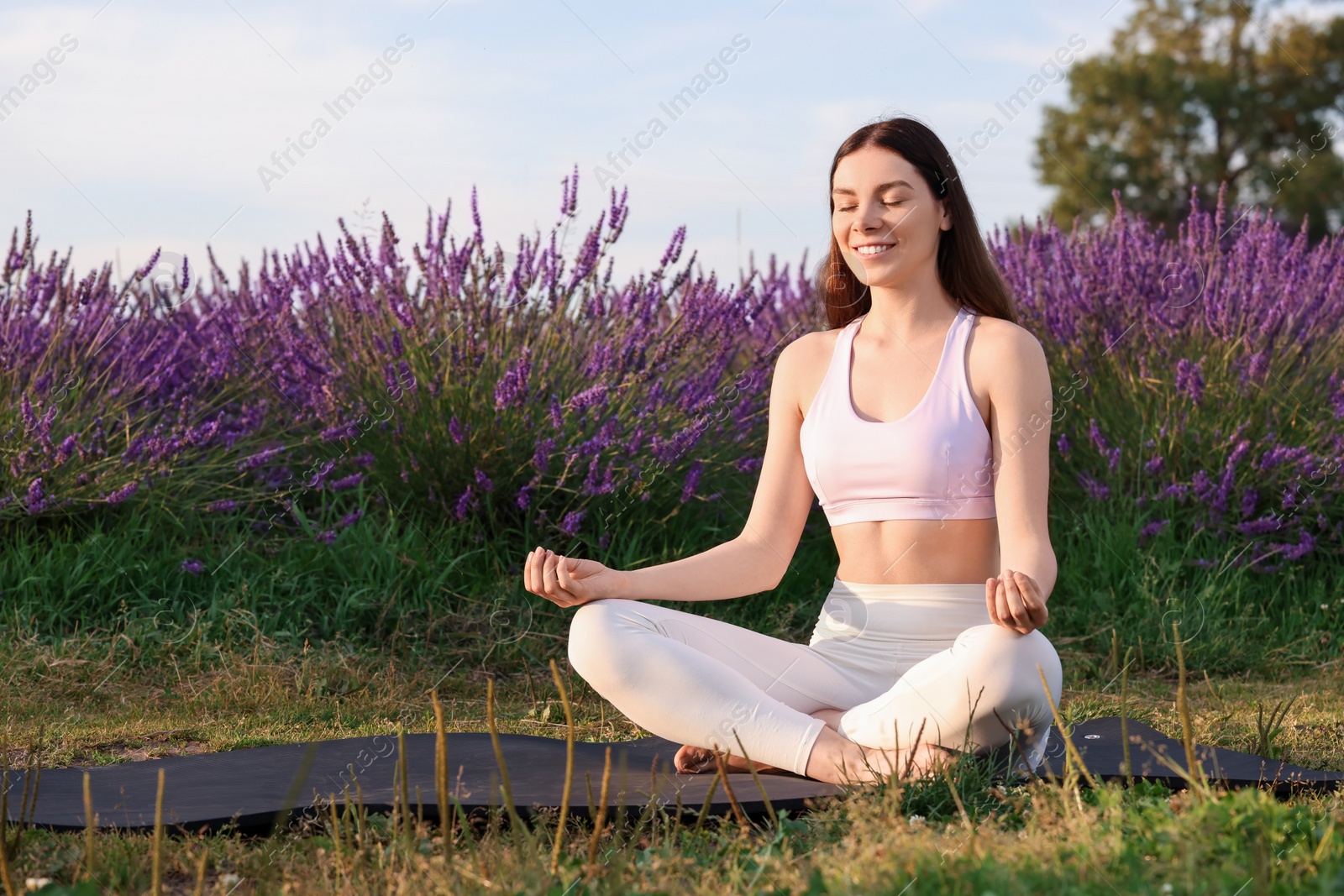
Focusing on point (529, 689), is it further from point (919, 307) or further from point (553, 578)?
point (919, 307)

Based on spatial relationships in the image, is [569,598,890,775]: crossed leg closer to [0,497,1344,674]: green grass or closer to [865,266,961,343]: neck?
[865,266,961,343]: neck

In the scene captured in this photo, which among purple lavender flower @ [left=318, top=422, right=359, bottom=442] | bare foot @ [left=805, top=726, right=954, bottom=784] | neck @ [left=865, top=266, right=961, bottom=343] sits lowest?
bare foot @ [left=805, top=726, right=954, bottom=784]

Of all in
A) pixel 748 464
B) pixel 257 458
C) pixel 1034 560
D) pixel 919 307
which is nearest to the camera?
pixel 1034 560

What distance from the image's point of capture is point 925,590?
239cm

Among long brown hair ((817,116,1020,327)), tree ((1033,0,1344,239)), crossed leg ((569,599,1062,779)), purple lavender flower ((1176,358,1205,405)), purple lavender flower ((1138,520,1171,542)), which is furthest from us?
tree ((1033,0,1344,239))

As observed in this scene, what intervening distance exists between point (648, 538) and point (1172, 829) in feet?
8.63

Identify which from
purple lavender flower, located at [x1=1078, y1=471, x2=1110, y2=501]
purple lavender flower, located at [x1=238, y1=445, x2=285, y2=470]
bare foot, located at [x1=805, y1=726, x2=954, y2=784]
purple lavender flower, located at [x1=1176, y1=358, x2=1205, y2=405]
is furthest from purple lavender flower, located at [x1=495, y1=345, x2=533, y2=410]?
purple lavender flower, located at [x1=1176, y1=358, x2=1205, y2=405]

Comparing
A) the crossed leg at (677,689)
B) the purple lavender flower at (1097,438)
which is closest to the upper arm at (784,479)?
the crossed leg at (677,689)

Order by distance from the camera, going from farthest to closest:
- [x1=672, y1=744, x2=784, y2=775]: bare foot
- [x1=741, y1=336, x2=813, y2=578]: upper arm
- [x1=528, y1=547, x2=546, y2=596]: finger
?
[x1=741, y1=336, x2=813, y2=578]: upper arm < [x1=672, y1=744, x2=784, y2=775]: bare foot < [x1=528, y1=547, x2=546, y2=596]: finger

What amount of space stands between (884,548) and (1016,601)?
0.48 meters

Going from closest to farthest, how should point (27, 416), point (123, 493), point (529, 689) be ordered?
point (529, 689)
point (27, 416)
point (123, 493)

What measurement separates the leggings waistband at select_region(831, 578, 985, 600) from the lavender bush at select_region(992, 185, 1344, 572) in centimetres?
206

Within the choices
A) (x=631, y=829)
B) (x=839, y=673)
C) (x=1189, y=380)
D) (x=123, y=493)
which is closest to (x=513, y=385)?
(x=123, y=493)

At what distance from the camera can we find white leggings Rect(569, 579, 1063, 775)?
208 cm
